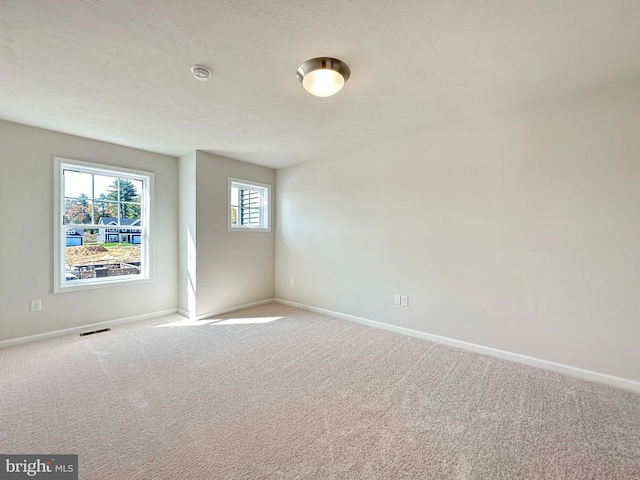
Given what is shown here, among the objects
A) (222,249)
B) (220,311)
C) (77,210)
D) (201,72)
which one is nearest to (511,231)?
(201,72)

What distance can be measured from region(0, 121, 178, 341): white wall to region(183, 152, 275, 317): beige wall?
1.05 m

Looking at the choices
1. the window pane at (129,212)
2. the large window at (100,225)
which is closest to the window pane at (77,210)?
the large window at (100,225)

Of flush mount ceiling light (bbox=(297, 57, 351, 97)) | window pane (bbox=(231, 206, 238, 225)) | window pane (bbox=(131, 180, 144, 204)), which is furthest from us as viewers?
window pane (bbox=(231, 206, 238, 225))

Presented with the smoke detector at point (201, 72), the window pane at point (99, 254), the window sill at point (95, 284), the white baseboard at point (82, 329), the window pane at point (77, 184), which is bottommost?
the white baseboard at point (82, 329)

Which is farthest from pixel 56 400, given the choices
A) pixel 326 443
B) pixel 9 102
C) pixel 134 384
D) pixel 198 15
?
pixel 198 15

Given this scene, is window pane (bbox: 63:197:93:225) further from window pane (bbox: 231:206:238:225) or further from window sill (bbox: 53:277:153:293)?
window pane (bbox: 231:206:238:225)

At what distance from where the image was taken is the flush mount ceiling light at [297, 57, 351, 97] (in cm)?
192

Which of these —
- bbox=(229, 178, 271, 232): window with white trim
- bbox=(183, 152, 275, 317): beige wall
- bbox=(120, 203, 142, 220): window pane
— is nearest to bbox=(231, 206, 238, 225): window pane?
bbox=(229, 178, 271, 232): window with white trim

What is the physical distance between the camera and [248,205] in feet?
16.0

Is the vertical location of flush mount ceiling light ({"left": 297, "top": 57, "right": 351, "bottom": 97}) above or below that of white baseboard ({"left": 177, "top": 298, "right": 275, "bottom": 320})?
above

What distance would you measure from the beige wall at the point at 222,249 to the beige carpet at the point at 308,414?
4.01ft

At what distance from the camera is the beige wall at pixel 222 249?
406 cm

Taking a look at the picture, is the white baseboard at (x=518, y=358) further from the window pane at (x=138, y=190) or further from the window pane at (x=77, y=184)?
the window pane at (x=77, y=184)

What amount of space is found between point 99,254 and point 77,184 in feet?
3.12
